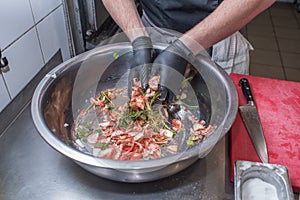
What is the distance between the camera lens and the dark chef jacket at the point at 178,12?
920 mm

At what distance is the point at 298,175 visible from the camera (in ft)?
2.01

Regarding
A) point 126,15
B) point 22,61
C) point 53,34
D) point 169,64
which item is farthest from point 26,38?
point 169,64

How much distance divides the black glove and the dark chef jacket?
227mm

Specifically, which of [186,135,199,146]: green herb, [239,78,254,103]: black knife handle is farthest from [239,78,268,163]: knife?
[186,135,199,146]: green herb

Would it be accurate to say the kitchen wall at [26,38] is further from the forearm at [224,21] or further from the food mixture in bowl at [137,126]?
the forearm at [224,21]

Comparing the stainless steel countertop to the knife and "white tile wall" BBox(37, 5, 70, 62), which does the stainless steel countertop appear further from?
"white tile wall" BBox(37, 5, 70, 62)

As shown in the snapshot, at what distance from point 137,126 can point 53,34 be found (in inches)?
20.2

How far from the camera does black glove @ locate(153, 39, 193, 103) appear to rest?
0.75 meters

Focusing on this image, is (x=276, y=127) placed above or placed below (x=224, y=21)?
below

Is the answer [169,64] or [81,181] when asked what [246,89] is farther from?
[81,181]

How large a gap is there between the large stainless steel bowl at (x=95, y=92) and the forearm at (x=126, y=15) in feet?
0.22

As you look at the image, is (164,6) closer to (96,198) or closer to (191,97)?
(191,97)

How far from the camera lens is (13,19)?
0.78m

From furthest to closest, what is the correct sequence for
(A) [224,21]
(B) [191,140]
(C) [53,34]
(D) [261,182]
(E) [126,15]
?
(C) [53,34] < (E) [126,15] < (A) [224,21] < (B) [191,140] < (D) [261,182]
